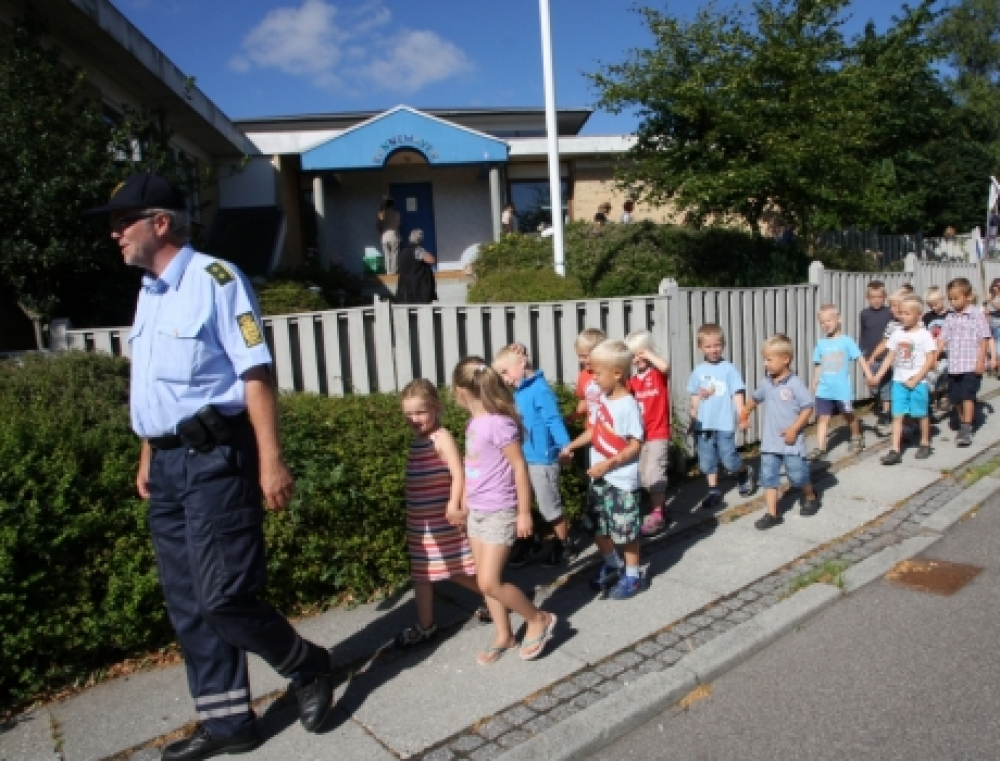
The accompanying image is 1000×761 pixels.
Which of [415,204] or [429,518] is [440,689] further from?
[415,204]

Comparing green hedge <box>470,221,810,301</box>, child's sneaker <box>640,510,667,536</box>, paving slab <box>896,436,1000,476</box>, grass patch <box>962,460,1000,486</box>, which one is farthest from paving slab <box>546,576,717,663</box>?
green hedge <box>470,221,810,301</box>

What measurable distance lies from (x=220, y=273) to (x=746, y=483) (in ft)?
15.5

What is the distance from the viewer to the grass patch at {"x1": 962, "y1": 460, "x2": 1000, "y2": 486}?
21.6ft

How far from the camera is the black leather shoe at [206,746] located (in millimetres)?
3051

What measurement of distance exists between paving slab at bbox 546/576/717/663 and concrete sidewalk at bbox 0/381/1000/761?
10 millimetres

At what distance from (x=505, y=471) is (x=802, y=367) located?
5.83 m

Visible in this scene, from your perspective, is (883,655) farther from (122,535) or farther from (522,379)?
(122,535)

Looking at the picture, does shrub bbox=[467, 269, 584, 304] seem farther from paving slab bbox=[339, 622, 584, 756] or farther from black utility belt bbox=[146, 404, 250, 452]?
black utility belt bbox=[146, 404, 250, 452]

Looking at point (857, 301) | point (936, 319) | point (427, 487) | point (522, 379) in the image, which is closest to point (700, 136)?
point (857, 301)

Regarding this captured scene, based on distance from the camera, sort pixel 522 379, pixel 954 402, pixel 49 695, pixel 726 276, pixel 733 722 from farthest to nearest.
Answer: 1. pixel 726 276
2. pixel 954 402
3. pixel 522 379
4. pixel 49 695
5. pixel 733 722

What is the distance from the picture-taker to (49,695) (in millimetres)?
3596

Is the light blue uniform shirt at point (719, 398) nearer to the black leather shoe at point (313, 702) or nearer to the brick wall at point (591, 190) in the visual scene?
the black leather shoe at point (313, 702)

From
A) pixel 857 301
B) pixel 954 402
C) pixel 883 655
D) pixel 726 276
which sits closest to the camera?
pixel 883 655

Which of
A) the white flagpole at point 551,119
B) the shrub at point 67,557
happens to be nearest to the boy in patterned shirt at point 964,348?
the white flagpole at point 551,119
